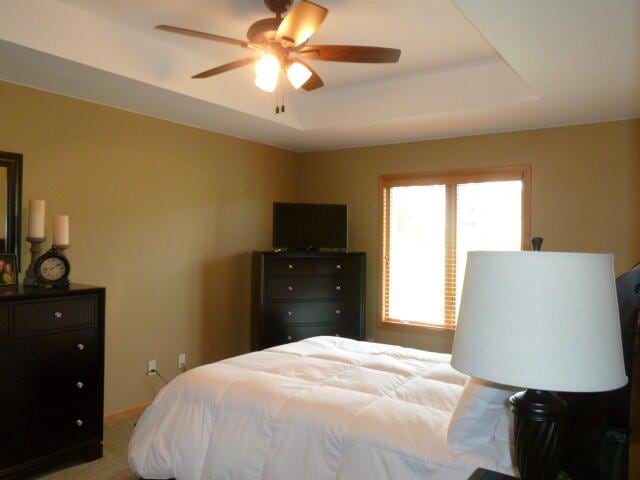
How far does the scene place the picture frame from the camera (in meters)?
3.06

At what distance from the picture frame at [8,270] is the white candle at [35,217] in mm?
176

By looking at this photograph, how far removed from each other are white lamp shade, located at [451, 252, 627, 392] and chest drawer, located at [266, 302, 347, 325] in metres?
3.32

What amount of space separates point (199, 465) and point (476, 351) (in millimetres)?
1487

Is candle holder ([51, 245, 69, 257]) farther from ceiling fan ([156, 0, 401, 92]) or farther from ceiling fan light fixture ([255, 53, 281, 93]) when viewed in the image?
ceiling fan light fixture ([255, 53, 281, 93])

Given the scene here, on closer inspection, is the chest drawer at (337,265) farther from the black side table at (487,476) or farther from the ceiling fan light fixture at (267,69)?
the black side table at (487,476)

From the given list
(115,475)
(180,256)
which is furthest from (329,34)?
(115,475)

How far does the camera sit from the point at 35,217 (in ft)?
10.2

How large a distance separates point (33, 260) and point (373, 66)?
259cm

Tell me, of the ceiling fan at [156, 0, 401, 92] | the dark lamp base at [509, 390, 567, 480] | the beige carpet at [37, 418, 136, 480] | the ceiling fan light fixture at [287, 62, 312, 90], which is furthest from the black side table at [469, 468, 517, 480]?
the beige carpet at [37, 418, 136, 480]

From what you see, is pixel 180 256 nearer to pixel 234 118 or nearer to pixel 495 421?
pixel 234 118

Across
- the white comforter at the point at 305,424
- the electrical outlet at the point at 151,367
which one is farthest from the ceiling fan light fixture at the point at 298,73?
the electrical outlet at the point at 151,367

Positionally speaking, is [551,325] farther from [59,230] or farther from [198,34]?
[59,230]

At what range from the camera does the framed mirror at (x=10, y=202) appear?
3111 mm

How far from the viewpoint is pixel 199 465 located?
2.21m
